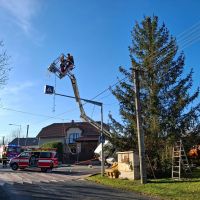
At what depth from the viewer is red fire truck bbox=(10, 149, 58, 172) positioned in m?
35.3

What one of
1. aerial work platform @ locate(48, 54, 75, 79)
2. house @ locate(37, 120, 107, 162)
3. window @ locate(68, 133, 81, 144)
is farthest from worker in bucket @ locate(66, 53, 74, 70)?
window @ locate(68, 133, 81, 144)

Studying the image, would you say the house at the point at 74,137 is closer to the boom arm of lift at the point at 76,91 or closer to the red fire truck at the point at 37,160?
the red fire truck at the point at 37,160

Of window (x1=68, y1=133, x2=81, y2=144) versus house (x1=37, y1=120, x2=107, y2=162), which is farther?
window (x1=68, y1=133, x2=81, y2=144)

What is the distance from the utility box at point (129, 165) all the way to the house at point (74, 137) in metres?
28.1

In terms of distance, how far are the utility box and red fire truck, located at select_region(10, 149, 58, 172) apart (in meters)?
12.1

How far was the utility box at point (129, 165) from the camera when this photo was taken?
77.0 feet

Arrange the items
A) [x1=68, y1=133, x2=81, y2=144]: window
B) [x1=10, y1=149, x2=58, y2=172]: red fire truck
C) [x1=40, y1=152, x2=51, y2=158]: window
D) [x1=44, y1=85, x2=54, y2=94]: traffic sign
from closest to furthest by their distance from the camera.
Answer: [x1=44, y1=85, x2=54, y2=94]: traffic sign
[x1=10, y1=149, x2=58, y2=172]: red fire truck
[x1=40, y1=152, x2=51, y2=158]: window
[x1=68, y1=133, x2=81, y2=144]: window

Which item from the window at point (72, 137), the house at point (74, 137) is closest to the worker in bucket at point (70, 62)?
the house at point (74, 137)

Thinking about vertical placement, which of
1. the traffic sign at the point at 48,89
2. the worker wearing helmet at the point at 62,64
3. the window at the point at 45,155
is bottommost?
the window at the point at 45,155

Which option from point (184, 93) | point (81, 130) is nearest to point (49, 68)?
point (184, 93)

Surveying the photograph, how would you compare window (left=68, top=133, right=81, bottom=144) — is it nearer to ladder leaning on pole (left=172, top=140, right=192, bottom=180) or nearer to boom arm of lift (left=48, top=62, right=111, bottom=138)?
boom arm of lift (left=48, top=62, right=111, bottom=138)

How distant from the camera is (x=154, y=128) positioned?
2442cm

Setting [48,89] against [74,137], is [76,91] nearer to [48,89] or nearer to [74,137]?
[48,89]

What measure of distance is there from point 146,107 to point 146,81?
1866mm
